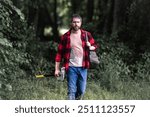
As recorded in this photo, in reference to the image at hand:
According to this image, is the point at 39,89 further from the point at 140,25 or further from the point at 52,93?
the point at 140,25

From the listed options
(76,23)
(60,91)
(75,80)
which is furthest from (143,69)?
(76,23)

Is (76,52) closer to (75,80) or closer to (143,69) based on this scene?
(75,80)

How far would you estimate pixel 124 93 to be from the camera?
13.3 meters

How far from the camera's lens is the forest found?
1224cm

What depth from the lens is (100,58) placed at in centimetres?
1559

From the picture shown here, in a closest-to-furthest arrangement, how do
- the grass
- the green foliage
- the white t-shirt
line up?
1. the white t-shirt
2. the grass
3. the green foliage

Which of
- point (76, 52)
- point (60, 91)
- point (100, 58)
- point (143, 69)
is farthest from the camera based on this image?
point (100, 58)

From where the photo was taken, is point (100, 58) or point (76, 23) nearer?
point (76, 23)

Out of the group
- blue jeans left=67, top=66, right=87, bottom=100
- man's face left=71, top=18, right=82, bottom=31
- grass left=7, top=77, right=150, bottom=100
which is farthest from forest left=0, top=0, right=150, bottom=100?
man's face left=71, top=18, right=82, bottom=31

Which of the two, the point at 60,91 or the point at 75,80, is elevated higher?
the point at 75,80

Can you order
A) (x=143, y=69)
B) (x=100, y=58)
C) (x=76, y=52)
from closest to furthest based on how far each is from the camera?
(x=76, y=52), (x=143, y=69), (x=100, y=58)

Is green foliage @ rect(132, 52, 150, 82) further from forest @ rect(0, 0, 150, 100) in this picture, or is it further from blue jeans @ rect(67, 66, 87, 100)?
blue jeans @ rect(67, 66, 87, 100)

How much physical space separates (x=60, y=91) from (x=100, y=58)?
276 centimetres

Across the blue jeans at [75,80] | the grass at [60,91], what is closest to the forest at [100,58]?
the grass at [60,91]
